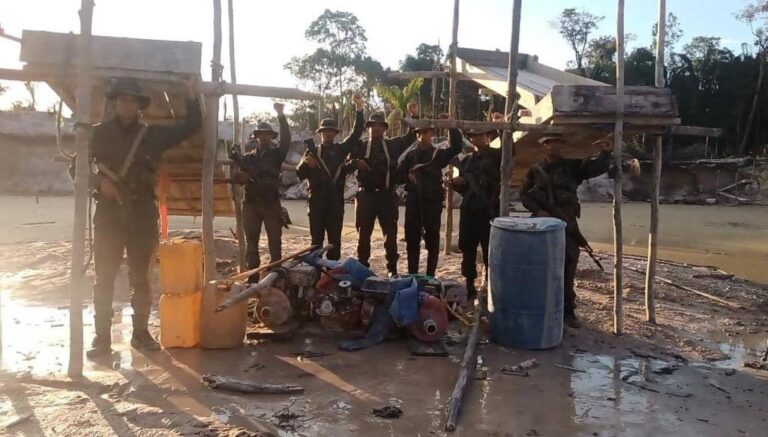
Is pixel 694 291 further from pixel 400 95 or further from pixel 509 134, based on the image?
pixel 400 95

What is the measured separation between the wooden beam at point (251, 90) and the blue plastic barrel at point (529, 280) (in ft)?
6.54

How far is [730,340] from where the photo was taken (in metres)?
5.86

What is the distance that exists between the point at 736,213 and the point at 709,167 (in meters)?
6.91

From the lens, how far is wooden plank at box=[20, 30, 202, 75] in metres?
4.57

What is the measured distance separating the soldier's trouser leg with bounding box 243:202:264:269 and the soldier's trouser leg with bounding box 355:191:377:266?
1.11m

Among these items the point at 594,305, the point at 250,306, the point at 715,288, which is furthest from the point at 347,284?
the point at 715,288

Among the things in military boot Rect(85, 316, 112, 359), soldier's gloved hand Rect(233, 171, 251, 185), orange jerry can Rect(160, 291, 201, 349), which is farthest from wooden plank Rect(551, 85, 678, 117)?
military boot Rect(85, 316, 112, 359)

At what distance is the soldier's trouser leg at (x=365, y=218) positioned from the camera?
7.01m

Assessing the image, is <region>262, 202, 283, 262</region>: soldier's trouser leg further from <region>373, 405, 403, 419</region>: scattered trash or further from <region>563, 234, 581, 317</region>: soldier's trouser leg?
<region>373, 405, 403, 419</region>: scattered trash

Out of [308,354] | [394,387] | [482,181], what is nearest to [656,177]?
[482,181]

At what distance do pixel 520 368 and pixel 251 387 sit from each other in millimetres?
1993

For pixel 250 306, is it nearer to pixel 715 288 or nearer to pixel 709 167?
pixel 715 288

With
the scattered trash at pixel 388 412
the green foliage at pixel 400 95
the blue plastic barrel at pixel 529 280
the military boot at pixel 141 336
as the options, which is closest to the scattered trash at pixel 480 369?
the blue plastic barrel at pixel 529 280

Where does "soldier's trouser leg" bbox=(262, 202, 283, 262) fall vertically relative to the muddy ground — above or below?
above
